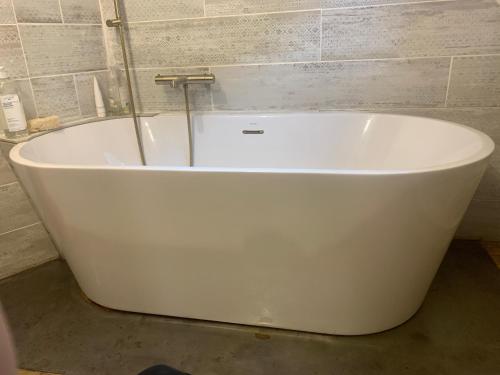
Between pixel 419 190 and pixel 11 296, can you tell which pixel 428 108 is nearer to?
pixel 419 190

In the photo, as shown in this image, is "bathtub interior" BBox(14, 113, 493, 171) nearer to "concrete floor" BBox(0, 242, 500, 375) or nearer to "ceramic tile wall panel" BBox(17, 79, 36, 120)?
"ceramic tile wall panel" BBox(17, 79, 36, 120)

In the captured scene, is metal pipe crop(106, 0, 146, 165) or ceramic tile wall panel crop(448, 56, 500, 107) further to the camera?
metal pipe crop(106, 0, 146, 165)

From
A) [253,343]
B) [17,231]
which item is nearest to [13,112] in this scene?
[17,231]

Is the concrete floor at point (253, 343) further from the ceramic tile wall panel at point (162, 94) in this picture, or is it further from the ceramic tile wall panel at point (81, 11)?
the ceramic tile wall panel at point (81, 11)

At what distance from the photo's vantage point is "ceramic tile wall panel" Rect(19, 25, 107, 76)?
1681 millimetres

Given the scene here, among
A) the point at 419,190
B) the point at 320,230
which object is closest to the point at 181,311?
the point at 320,230

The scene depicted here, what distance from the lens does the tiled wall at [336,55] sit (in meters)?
1.61

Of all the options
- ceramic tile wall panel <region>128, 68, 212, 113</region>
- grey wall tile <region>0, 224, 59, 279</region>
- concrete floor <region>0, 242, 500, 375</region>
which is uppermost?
ceramic tile wall panel <region>128, 68, 212, 113</region>

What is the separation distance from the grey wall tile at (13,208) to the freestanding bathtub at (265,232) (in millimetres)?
262

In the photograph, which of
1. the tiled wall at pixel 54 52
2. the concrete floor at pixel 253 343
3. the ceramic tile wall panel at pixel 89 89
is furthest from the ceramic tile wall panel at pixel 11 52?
the concrete floor at pixel 253 343

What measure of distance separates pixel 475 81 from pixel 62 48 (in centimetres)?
185

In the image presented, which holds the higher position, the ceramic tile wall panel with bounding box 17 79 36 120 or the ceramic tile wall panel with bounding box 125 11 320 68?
the ceramic tile wall panel with bounding box 125 11 320 68

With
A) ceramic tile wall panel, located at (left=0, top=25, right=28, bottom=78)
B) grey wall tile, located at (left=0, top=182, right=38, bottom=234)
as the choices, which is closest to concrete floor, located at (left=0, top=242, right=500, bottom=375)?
grey wall tile, located at (left=0, top=182, right=38, bottom=234)

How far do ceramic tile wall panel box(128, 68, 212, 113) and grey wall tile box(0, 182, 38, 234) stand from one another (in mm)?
732
